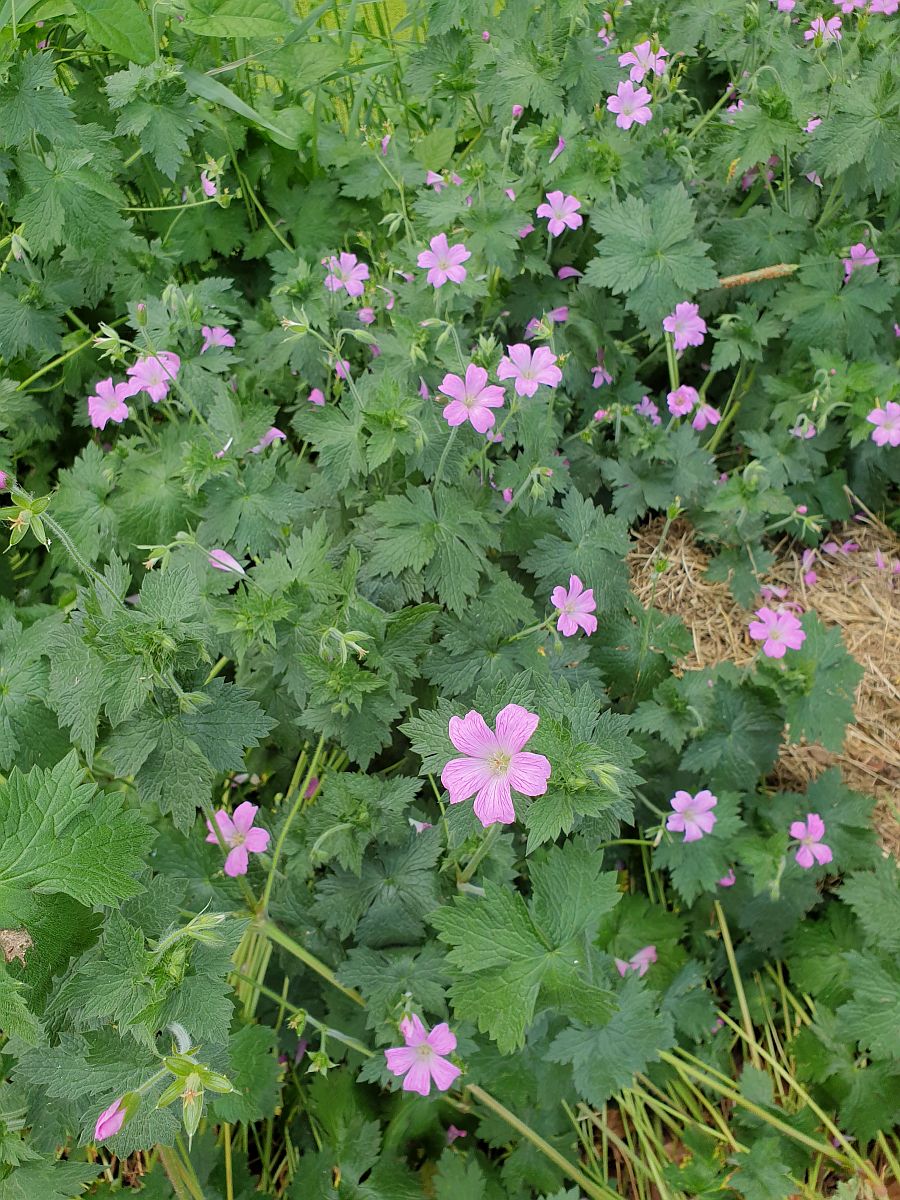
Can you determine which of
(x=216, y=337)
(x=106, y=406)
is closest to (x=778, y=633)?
(x=216, y=337)

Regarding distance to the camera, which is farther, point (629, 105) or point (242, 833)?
point (629, 105)

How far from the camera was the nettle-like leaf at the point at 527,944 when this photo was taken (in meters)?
1.15

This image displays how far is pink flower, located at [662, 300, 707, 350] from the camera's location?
2244mm

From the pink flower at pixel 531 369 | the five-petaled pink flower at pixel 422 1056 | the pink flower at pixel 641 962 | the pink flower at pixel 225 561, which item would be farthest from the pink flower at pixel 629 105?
the five-petaled pink flower at pixel 422 1056

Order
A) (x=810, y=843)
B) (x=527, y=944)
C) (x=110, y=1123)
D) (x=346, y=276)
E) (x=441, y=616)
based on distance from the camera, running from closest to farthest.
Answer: (x=110, y=1123)
(x=527, y=944)
(x=441, y=616)
(x=810, y=843)
(x=346, y=276)

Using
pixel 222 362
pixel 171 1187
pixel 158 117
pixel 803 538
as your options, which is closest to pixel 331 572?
pixel 222 362

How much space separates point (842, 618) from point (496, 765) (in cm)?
164

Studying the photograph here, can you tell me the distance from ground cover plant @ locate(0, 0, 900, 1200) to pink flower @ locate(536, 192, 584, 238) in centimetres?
2

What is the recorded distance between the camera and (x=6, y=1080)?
51.3 inches

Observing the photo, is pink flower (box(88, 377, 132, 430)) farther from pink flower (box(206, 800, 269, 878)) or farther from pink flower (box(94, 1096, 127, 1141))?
pink flower (box(94, 1096, 127, 1141))

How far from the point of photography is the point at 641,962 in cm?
180

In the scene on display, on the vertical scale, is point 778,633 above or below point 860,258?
below

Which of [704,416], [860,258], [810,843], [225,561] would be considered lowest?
[810,843]

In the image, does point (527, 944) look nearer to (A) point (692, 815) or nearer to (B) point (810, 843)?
(A) point (692, 815)
